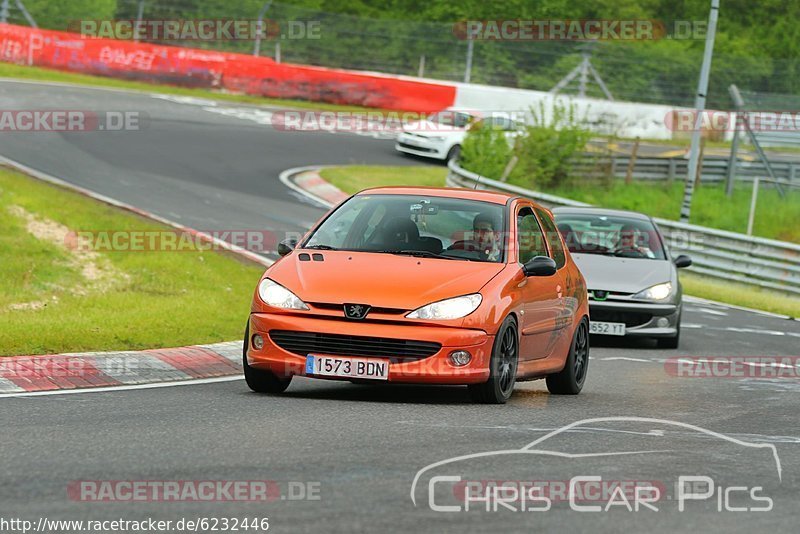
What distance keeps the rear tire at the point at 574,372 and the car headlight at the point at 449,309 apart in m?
2.01

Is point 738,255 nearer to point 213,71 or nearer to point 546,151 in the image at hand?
point 546,151

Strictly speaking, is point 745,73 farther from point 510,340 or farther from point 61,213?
point 510,340

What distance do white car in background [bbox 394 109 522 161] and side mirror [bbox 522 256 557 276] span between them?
2800cm

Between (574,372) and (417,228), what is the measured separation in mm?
1967

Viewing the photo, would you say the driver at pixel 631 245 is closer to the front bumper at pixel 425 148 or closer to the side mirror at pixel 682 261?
the side mirror at pixel 682 261

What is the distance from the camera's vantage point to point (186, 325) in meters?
14.1

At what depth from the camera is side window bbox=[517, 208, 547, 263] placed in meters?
11.3

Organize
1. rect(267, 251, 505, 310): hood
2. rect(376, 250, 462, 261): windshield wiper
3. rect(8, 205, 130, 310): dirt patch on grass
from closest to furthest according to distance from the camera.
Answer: rect(267, 251, 505, 310): hood
rect(376, 250, 462, 261): windshield wiper
rect(8, 205, 130, 310): dirt patch on grass

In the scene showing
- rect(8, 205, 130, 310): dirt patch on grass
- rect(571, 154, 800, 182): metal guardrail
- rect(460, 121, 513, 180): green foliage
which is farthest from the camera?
rect(571, 154, 800, 182): metal guardrail

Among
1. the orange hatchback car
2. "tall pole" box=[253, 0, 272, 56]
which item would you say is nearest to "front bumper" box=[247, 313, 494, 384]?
the orange hatchback car

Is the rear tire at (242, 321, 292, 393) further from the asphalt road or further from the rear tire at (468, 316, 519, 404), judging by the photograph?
the rear tire at (468, 316, 519, 404)

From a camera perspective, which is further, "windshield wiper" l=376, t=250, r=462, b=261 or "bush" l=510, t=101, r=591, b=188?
"bush" l=510, t=101, r=591, b=188

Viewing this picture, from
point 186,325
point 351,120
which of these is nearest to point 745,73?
point 351,120

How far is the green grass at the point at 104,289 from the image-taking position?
12.8m
